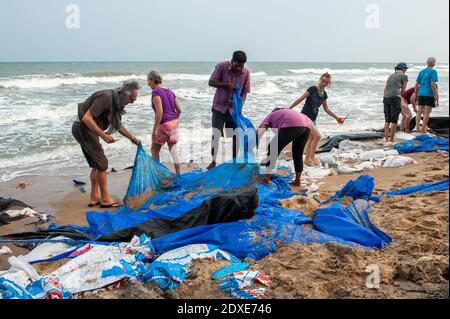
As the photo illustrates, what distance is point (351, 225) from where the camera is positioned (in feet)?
10.8

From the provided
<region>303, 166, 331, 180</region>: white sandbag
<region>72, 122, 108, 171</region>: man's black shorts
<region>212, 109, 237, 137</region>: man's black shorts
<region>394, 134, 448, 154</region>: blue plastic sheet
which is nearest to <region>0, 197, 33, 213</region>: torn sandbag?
<region>72, 122, 108, 171</region>: man's black shorts

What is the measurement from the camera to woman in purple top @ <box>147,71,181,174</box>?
16.9 feet

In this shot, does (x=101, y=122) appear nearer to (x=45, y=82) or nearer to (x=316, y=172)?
(x=316, y=172)

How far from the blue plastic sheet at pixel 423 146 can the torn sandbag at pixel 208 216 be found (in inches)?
171

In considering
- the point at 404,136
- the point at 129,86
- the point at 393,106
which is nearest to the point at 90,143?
the point at 129,86

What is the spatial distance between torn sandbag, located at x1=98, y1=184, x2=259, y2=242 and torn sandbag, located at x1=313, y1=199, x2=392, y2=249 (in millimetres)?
604

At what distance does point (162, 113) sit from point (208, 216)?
219 cm

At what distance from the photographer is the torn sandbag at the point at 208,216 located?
3.38 m

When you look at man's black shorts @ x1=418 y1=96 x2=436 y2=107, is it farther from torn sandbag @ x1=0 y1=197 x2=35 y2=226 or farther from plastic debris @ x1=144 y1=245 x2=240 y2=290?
torn sandbag @ x1=0 y1=197 x2=35 y2=226
